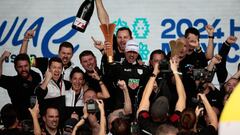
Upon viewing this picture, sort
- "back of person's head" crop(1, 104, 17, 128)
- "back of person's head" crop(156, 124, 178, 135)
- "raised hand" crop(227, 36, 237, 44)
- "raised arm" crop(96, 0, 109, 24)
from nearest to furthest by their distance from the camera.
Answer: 1. "back of person's head" crop(156, 124, 178, 135)
2. "back of person's head" crop(1, 104, 17, 128)
3. "raised hand" crop(227, 36, 237, 44)
4. "raised arm" crop(96, 0, 109, 24)

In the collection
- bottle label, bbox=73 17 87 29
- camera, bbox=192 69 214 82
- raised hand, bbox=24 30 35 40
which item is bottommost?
camera, bbox=192 69 214 82

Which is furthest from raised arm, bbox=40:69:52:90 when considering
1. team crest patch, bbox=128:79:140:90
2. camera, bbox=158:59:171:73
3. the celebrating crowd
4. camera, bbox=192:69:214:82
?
camera, bbox=192:69:214:82

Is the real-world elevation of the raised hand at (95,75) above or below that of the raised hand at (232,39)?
below

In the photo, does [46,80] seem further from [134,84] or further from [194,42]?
[194,42]

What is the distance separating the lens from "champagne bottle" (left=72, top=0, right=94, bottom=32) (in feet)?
25.9

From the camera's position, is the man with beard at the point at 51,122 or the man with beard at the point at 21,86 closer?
the man with beard at the point at 51,122

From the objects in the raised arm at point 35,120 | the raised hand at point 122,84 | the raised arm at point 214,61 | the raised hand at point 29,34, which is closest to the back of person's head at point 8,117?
the raised arm at point 35,120

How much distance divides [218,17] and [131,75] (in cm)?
234

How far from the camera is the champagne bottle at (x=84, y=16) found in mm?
7906

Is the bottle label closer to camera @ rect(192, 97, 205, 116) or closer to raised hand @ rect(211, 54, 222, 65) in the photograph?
raised hand @ rect(211, 54, 222, 65)

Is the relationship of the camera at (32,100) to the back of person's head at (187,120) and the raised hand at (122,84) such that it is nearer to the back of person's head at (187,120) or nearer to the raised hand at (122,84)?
the raised hand at (122,84)

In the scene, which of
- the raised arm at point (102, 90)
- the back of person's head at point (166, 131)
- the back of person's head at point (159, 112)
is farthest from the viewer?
the raised arm at point (102, 90)

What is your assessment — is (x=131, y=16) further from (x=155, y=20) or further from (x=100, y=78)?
(x=100, y=78)

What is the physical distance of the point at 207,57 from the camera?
683 centimetres
